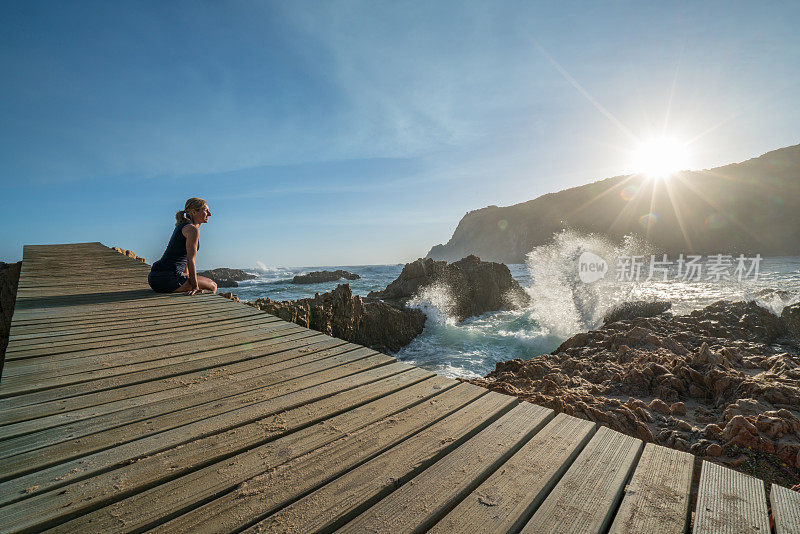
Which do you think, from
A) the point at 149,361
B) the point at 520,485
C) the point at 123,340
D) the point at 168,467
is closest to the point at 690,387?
the point at 520,485

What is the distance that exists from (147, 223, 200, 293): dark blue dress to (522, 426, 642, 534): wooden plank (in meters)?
5.48

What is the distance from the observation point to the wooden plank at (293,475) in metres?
1.09

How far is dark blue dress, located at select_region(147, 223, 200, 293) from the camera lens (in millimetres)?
5082

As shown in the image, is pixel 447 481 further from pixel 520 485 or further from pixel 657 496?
pixel 657 496

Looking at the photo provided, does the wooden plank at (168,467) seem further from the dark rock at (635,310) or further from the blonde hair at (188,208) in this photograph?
the dark rock at (635,310)

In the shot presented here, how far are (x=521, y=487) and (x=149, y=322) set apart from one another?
386 cm

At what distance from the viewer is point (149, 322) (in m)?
3.55

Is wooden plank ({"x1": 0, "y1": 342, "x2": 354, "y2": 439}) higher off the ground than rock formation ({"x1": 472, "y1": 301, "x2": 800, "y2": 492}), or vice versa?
wooden plank ({"x1": 0, "y1": 342, "x2": 354, "y2": 439})

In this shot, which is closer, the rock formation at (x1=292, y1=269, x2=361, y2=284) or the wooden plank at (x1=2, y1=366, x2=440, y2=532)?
the wooden plank at (x1=2, y1=366, x2=440, y2=532)

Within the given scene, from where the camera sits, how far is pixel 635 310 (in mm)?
9281

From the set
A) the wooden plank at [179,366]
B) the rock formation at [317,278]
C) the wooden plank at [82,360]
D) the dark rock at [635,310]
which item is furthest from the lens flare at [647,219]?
the wooden plank at [82,360]

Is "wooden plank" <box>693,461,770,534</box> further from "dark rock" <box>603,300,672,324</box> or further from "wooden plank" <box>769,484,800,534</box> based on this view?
"dark rock" <box>603,300,672,324</box>

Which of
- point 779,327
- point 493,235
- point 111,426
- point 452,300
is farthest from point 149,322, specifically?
point 493,235

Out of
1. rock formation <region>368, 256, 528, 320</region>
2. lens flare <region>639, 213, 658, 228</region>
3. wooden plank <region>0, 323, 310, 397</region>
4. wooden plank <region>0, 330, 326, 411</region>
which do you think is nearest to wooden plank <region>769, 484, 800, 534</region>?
wooden plank <region>0, 330, 326, 411</region>
